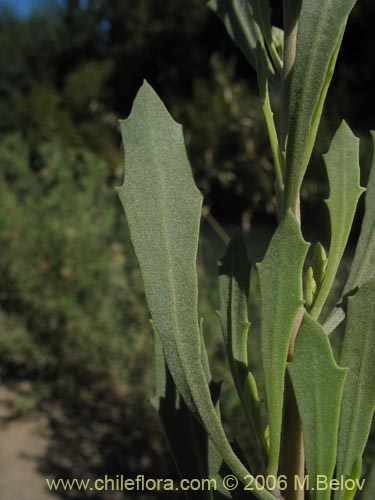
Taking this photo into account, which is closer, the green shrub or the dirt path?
the dirt path

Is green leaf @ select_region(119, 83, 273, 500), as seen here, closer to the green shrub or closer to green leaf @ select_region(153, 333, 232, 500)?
green leaf @ select_region(153, 333, 232, 500)

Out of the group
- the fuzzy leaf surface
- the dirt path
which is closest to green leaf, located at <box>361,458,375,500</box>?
the fuzzy leaf surface

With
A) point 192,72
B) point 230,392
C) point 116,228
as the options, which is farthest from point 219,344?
point 192,72

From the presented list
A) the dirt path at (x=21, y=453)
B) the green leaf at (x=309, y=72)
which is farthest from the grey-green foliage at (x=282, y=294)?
the dirt path at (x=21, y=453)

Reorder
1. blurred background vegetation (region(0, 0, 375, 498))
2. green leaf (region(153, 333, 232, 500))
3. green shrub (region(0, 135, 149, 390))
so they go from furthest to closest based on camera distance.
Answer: green shrub (region(0, 135, 149, 390))
blurred background vegetation (region(0, 0, 375, 498))
green leaf (region(153, 333, 232, 500))

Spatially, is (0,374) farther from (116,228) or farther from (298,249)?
(298,249)

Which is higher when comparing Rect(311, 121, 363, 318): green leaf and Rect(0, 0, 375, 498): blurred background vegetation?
Rect(311, 121, 363, 318): green leaf
